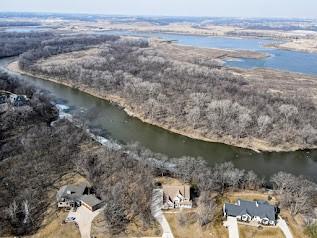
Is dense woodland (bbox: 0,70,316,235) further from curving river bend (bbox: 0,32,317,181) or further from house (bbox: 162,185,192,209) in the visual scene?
curving river bend (bbox: 0,32,317,181)

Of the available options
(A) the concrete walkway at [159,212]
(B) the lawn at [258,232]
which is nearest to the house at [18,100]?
(A) the concrete walkway at [159,212]

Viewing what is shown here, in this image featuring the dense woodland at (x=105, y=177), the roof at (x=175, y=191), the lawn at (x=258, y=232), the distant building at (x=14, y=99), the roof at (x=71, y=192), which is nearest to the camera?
the lawn at (x=258, y=232)

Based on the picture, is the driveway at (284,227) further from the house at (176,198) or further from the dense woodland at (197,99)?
the dense woodland at (197,99)

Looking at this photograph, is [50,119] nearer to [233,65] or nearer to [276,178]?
[276,178]

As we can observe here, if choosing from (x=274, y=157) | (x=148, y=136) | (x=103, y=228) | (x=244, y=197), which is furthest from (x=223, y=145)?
(x=103, y=228)

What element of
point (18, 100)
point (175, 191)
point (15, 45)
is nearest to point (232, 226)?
point (175, 191)

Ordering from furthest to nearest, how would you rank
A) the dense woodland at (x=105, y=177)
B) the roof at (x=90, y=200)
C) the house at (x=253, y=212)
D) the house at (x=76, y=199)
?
the house at (x=76, y=199), the roof at (x=90, y=200), the dense woodland at (x=105, y=177), the house at (x=253, y=212)

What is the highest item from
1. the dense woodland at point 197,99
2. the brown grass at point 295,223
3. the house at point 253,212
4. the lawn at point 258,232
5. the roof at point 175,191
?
the dense woodland at point 197,99

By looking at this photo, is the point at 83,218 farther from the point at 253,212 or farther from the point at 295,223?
the point at 295,223
